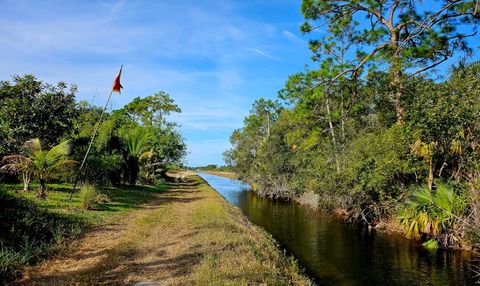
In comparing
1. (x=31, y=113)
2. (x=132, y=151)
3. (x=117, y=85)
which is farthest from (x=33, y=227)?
(x=132, y=151)

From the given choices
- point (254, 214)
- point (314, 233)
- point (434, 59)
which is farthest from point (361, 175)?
point (254, 214)

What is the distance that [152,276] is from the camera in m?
6.65

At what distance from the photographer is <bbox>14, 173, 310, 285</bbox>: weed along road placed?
6.46 meters

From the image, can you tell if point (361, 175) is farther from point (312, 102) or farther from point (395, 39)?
point (395, 39)

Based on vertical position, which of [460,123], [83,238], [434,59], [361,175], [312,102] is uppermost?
[434,59]

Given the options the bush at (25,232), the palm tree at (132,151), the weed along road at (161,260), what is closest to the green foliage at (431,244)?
the weed along road at (161,260)

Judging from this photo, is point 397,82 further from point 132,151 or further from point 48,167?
point 132,151

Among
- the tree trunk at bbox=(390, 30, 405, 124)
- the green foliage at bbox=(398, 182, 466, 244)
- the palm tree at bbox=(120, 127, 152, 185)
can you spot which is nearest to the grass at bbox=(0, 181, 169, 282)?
the green foliage at bbox=(398, 182, 466, 244)

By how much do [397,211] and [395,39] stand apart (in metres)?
10.2

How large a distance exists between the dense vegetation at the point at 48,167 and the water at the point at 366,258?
8.06 m

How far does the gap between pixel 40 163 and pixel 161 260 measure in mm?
7829

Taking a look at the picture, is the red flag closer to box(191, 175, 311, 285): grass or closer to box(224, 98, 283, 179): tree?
box(191, 175, 311, 285): grass

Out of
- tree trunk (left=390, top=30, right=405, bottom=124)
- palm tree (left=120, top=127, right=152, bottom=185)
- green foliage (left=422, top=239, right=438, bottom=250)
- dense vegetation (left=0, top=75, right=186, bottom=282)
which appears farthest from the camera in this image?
palm tree (left=120, top=127, right=152, bottom=185)

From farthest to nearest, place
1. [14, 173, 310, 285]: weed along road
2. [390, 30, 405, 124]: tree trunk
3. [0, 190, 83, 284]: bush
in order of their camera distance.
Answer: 1. [390, 30, 405, 124]: tree trunk
2. [0, 190, 83, 284]: bush
3. [14, 173, 310, 285]: weed along road
